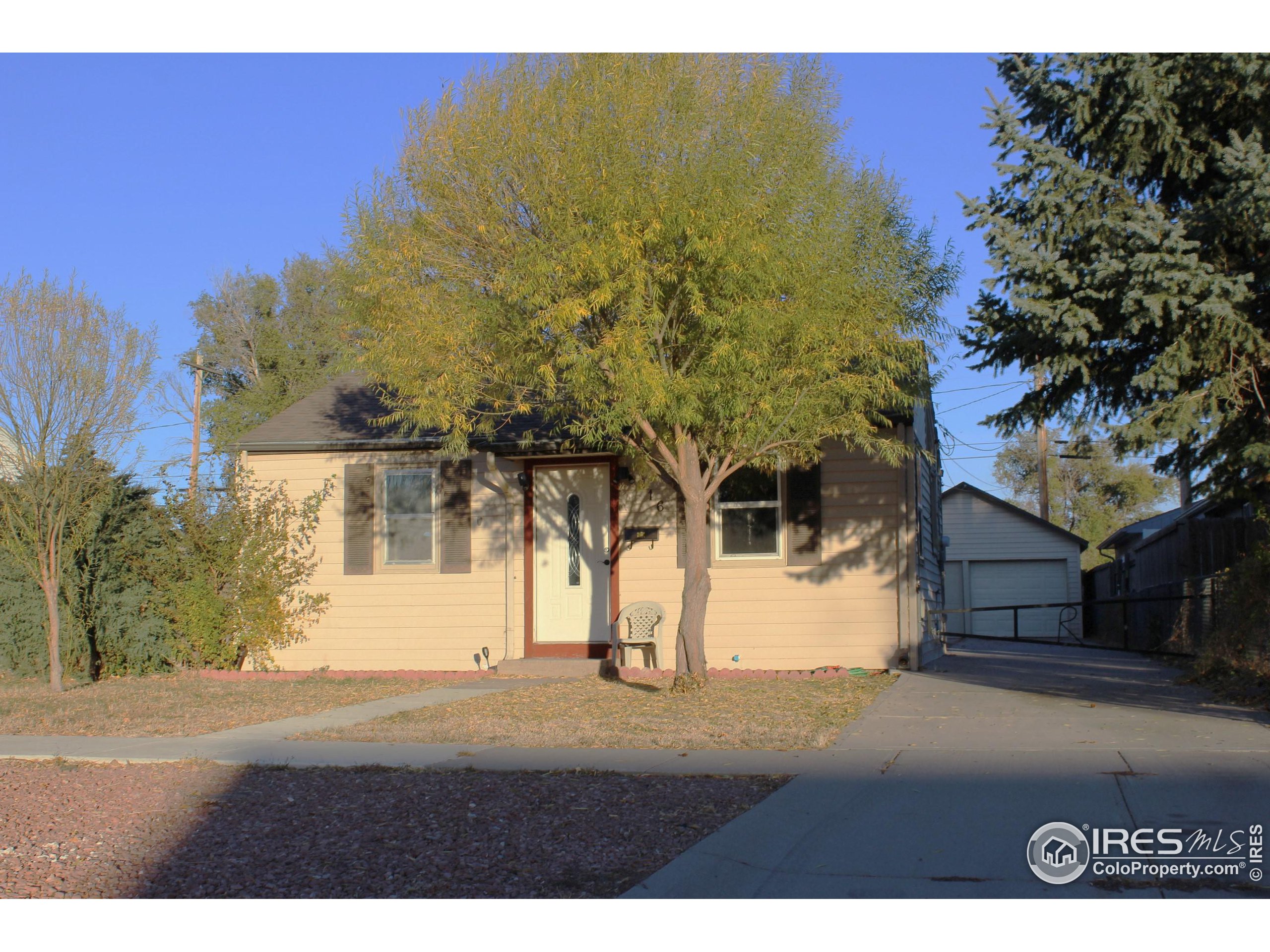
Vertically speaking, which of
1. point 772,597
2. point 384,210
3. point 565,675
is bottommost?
point 565,675

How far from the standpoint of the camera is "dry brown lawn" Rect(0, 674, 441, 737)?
9422 millimetres

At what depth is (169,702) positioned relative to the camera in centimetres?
1114

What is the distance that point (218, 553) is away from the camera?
→ 45.8 feet

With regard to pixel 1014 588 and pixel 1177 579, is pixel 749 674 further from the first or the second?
pixel 1014 588

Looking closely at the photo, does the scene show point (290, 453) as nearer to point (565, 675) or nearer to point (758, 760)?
point (565, 675)

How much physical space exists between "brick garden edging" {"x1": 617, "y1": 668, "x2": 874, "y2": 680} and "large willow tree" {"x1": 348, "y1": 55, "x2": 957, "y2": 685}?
1.99 meters

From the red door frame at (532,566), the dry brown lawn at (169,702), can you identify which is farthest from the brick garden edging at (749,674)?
the dry brown lawn at (169,702)

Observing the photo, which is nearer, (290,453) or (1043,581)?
(290,453)

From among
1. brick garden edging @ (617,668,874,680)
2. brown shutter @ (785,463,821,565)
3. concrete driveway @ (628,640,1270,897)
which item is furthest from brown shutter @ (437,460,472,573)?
concrete driveway @ (628,640,1270,897)

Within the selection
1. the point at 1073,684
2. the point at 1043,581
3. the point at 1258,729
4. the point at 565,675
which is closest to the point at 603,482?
the point at 565,675

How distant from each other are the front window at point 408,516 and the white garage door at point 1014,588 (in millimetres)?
19298

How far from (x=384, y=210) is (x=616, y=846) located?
7.49 m

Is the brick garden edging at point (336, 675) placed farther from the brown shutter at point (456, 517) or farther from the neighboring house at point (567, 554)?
the brown shutter at point (456, 517)

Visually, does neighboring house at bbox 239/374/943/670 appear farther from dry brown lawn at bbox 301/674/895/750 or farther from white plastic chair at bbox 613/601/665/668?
dry brown lawn at bbox 301/674/895/750
